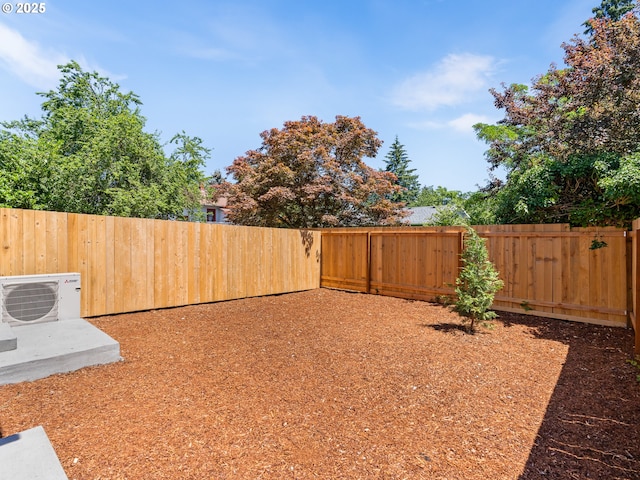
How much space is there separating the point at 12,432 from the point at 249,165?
1117 centimetres

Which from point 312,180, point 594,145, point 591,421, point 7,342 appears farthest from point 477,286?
point 312,180

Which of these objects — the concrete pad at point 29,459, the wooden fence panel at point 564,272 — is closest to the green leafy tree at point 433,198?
the wooden fence panel at point 564,272

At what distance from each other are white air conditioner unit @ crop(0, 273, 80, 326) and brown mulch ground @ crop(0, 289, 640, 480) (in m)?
0.76

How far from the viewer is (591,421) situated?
2357 millimetres

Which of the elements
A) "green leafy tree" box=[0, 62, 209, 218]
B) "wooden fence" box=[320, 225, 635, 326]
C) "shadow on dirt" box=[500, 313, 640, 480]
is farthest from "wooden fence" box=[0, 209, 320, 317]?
"shadow on dirt" box=[500, 313, 640, 480]

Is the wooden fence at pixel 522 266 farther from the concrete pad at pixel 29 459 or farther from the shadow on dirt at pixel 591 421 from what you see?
the concrete pad at pixel 29 459

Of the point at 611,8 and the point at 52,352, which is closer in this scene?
the point at 52,352

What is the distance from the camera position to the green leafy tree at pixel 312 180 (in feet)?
36.5

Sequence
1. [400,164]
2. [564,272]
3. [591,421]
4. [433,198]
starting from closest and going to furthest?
[591,421] < [564,272] < [433,198] < [400,164]

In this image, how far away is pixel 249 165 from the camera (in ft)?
41.0

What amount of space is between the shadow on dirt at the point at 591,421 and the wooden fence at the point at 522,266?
123 cm

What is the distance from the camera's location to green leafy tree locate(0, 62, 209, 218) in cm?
791

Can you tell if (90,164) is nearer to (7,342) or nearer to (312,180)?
(312,180)

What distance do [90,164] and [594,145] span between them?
1136cm
